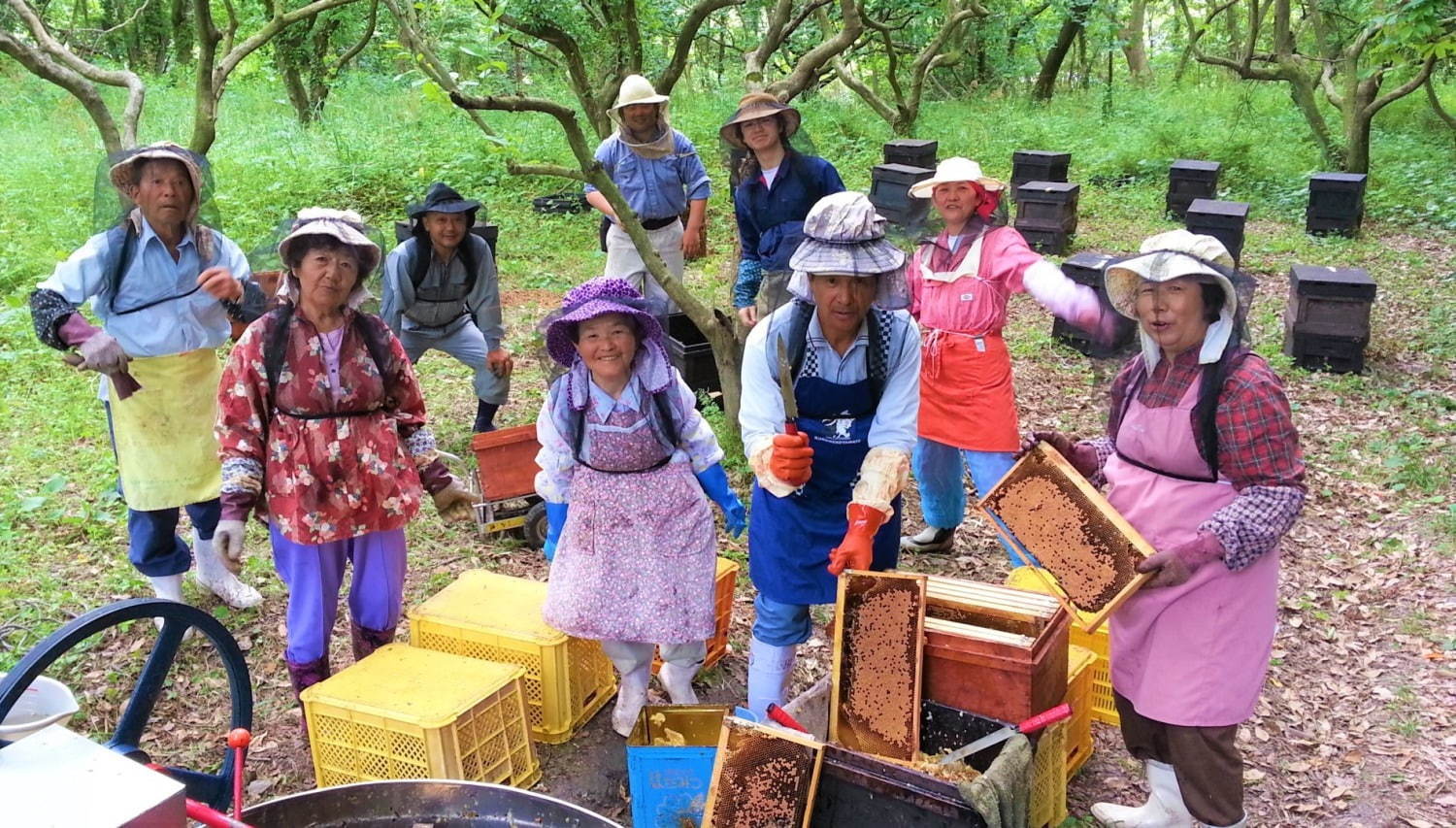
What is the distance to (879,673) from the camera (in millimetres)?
3377

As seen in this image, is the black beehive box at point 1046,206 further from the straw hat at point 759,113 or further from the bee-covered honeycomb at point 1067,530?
the bee-covered honeycomb at point 1067,530

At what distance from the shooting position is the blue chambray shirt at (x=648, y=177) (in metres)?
6.71

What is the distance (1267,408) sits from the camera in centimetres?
291

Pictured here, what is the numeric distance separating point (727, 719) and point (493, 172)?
12.4 m

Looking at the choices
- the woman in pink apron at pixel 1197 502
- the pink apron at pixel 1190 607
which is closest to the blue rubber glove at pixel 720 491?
the woman in pink apron at pixel 1197 502

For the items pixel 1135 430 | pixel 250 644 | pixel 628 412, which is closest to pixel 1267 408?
pixel 1135 430

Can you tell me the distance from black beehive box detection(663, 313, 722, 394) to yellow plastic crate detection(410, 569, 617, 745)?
2.63 meters

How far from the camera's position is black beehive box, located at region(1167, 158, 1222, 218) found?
12.6 metres

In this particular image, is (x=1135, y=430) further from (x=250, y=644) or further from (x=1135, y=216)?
(x=1135, y=216)

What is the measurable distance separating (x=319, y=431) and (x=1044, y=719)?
2.54 metres

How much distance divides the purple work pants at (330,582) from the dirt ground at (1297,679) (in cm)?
57

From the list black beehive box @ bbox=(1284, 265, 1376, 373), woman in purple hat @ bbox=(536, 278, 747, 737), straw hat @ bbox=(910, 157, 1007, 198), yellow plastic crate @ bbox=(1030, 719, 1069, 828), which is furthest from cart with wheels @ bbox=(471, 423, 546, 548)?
black beehive box @ bbox=(1284, 265, 1376, 373)

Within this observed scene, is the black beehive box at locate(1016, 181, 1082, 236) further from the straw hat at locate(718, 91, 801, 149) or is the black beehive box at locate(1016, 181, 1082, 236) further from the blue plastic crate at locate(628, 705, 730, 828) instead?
the blue plastic crate at locate(628, 705, 730, 828)

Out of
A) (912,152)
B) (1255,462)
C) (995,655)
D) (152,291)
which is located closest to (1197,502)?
(1255,462)
